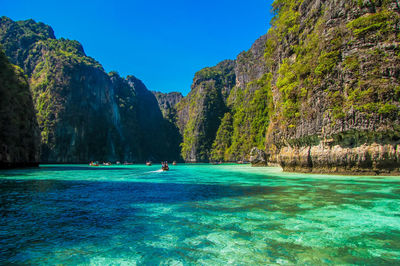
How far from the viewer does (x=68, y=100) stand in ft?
342

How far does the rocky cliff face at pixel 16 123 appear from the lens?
142 ft

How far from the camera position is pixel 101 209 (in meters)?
10.7

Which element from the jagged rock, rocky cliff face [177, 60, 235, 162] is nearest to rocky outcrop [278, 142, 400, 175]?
the jagged rock

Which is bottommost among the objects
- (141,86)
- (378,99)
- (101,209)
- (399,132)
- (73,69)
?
(101,209)

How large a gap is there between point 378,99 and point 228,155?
104 meters

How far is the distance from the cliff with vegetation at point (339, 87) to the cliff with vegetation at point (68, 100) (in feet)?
301

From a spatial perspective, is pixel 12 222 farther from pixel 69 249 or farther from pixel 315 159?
pixel 315 159

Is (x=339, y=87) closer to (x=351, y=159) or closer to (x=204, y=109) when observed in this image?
(x=351, y=159)

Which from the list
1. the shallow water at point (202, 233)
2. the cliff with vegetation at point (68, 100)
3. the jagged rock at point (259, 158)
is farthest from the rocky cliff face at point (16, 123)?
the jagged rock at point (259, 158)

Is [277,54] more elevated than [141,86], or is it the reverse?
[141,86]

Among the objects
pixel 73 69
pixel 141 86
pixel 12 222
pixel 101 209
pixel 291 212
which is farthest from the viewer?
pixel 141 86

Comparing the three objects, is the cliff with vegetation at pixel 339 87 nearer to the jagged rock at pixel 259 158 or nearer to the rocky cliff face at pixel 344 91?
the rocky cliff face at pixel 344 91

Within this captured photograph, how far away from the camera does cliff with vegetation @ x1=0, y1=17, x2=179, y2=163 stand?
99188 millimetres

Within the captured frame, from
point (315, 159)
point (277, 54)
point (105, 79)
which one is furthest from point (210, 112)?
point (315, 159)
